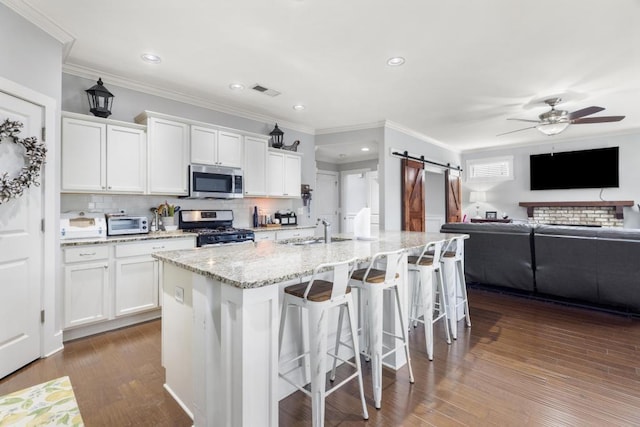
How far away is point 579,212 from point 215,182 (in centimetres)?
725

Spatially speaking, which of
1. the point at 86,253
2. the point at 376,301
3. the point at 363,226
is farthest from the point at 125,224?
the point at 376,301

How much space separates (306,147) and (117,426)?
4.65 meters

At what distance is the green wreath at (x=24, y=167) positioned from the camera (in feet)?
7.15

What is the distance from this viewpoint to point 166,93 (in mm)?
3812

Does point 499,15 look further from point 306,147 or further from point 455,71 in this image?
point 306,147

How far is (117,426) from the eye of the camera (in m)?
1.75

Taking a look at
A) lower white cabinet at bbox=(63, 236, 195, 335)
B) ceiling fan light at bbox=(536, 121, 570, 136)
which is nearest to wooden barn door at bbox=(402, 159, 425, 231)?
ceiling fan light at bbox=(536, 121, 570, 136)

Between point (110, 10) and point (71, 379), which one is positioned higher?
point (110, 10)

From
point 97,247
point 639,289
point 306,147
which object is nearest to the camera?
point 97,247

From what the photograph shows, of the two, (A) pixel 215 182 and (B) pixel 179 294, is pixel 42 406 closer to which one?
(B) pixel 179 294

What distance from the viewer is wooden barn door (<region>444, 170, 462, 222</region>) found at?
7262 millimetres

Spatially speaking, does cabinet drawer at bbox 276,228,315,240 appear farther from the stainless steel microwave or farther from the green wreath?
the green wreath

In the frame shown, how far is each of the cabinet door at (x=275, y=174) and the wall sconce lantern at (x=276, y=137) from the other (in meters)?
0.17

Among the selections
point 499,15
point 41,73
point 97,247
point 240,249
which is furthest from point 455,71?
point 97,247
